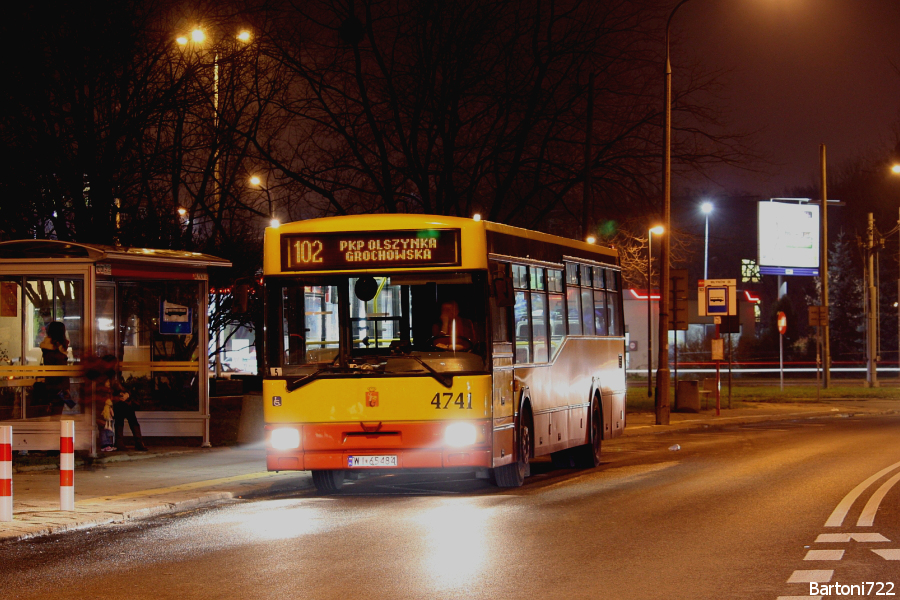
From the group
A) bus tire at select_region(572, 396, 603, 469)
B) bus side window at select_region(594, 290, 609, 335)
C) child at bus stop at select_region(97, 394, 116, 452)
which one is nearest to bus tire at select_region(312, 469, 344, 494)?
child at bus stop at select_region(97, 394, 116, 452)

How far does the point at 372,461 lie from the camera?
14195mm

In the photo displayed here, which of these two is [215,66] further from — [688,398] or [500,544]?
[500,544]

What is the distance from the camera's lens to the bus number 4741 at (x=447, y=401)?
1405 cm

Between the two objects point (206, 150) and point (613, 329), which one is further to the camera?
point (206, 150)

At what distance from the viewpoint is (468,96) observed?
91.9 ft

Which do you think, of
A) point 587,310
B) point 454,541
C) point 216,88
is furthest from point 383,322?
point 216,88

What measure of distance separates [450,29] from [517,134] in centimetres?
281

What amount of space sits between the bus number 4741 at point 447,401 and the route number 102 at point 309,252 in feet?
6.89

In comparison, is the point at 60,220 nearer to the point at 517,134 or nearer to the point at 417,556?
the point at 517,134

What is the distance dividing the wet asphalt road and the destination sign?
8.84 feet

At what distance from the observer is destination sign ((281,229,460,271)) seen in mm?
14375

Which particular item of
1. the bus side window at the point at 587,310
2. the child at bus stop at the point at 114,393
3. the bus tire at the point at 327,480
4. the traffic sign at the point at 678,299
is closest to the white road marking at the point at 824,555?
the bus tire at the point at 327,480

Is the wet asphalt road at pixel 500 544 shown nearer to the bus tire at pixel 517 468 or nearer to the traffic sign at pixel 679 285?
the bus tire at pixel 517 468

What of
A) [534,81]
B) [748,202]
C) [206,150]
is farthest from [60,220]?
[748,202]
